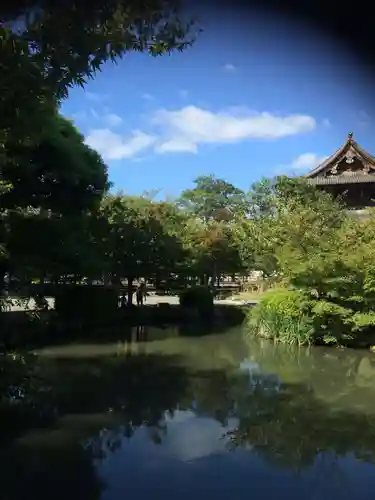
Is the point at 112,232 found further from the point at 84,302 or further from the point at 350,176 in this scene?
the point at 350,176

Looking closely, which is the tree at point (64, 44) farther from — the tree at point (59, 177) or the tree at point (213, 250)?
the tree at point (213, 250)

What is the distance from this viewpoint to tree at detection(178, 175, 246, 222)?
148 ft

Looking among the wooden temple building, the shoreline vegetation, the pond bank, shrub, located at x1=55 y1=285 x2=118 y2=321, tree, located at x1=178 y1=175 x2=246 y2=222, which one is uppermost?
tree, located at x1=178 y1=175 x2=246 y2=222

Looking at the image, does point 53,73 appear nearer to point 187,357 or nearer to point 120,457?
point 120,457

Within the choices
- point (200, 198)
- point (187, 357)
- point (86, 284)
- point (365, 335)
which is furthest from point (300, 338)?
point (200, 198)

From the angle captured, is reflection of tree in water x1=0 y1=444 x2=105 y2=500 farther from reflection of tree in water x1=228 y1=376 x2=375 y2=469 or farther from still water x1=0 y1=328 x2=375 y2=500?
reflection of tree in water x1=228 y1=376 x2=375 y2=469

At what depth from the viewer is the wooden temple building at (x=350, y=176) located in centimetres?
2017

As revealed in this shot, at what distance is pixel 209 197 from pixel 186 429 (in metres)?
42.4

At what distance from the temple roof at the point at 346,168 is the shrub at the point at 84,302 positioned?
31.8ft

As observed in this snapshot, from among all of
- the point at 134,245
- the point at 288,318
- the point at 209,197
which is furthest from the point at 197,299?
the point at 209,197

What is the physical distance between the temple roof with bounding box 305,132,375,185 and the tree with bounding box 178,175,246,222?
65.7ft

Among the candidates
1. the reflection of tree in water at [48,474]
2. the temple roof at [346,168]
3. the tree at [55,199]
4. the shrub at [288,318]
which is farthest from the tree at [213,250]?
the reflection of tree in water at [48,474]

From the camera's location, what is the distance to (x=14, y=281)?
5688mm

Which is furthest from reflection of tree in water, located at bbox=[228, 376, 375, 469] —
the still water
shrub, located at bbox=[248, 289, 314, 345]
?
shrub, located at bbox=[248, 289, 314, 345]
